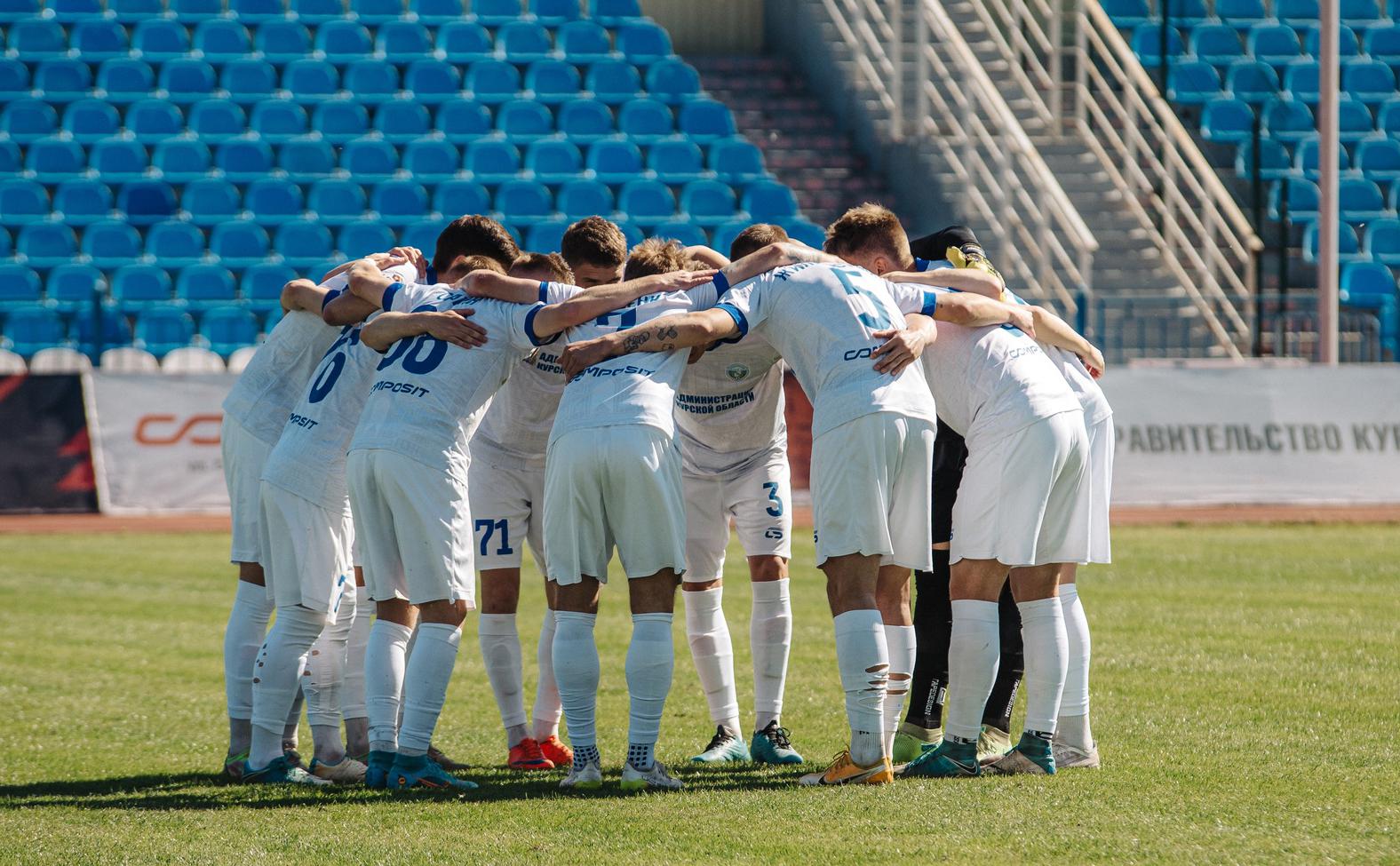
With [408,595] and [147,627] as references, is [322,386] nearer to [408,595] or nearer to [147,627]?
[408,595]

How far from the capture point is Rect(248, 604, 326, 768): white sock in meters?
6.08

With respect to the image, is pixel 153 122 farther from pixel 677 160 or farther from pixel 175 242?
pixel 677 160

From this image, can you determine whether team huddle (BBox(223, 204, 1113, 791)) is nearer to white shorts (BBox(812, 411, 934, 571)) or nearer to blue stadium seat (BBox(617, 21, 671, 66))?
white shorts (BBox(812, 411, 934, 571))

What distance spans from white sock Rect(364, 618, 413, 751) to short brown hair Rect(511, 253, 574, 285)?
61.2 inches

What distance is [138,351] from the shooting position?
17766mm

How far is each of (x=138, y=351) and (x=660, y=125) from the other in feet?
30.4

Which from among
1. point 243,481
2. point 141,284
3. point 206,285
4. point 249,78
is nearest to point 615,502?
point 243,481

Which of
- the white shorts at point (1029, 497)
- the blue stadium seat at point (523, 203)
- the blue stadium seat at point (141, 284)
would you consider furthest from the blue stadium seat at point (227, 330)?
the white shorts at point (1029, 497)

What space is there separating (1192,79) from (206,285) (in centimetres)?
1563

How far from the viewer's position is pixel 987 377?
19.8 feet

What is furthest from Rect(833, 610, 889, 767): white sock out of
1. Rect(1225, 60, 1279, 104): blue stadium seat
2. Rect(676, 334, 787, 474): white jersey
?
Rect(1225, 60, 1279, 104): blue stadium seat

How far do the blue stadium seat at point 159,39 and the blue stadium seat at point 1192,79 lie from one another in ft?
51.3

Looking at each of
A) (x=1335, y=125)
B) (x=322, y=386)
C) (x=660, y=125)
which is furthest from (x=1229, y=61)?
(x=322, y=386)

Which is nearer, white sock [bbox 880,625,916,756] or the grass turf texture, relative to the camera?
the grass turf texture
